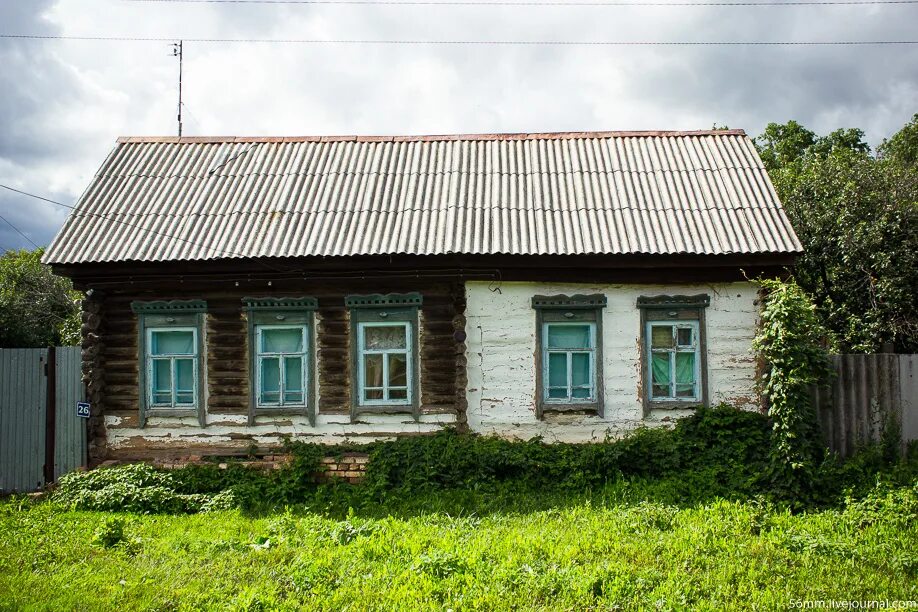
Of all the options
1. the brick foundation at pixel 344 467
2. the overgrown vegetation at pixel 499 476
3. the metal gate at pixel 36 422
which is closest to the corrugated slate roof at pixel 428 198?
the metal gate at pixel 36 422

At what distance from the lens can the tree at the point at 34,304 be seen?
22.2 m

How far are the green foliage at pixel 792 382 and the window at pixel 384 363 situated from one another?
4613 mm

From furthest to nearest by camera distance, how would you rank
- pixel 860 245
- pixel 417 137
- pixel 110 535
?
pixel 860 245 → pixel 417 137 → pixel 110 535

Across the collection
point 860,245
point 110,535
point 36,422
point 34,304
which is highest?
point 860,245

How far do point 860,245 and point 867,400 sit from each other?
5670mm

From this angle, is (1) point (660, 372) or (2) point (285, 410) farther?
(2) point (285, 410)

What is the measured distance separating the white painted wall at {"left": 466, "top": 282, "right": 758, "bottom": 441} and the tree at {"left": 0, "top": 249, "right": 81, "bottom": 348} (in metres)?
18.4

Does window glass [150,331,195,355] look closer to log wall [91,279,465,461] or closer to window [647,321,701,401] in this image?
log wall [91,279,465,461]

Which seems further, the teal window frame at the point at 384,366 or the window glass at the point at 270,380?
the window glass at the point at 270,380

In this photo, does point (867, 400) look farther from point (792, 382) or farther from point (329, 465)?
point (329, 465)

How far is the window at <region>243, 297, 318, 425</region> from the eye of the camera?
912cm

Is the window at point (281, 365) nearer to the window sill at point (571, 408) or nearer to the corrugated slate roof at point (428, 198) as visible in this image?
the corrugated slate roof at point (428, 198)

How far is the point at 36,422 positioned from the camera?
9.27m

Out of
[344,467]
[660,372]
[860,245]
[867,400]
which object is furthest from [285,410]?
[860,245]
